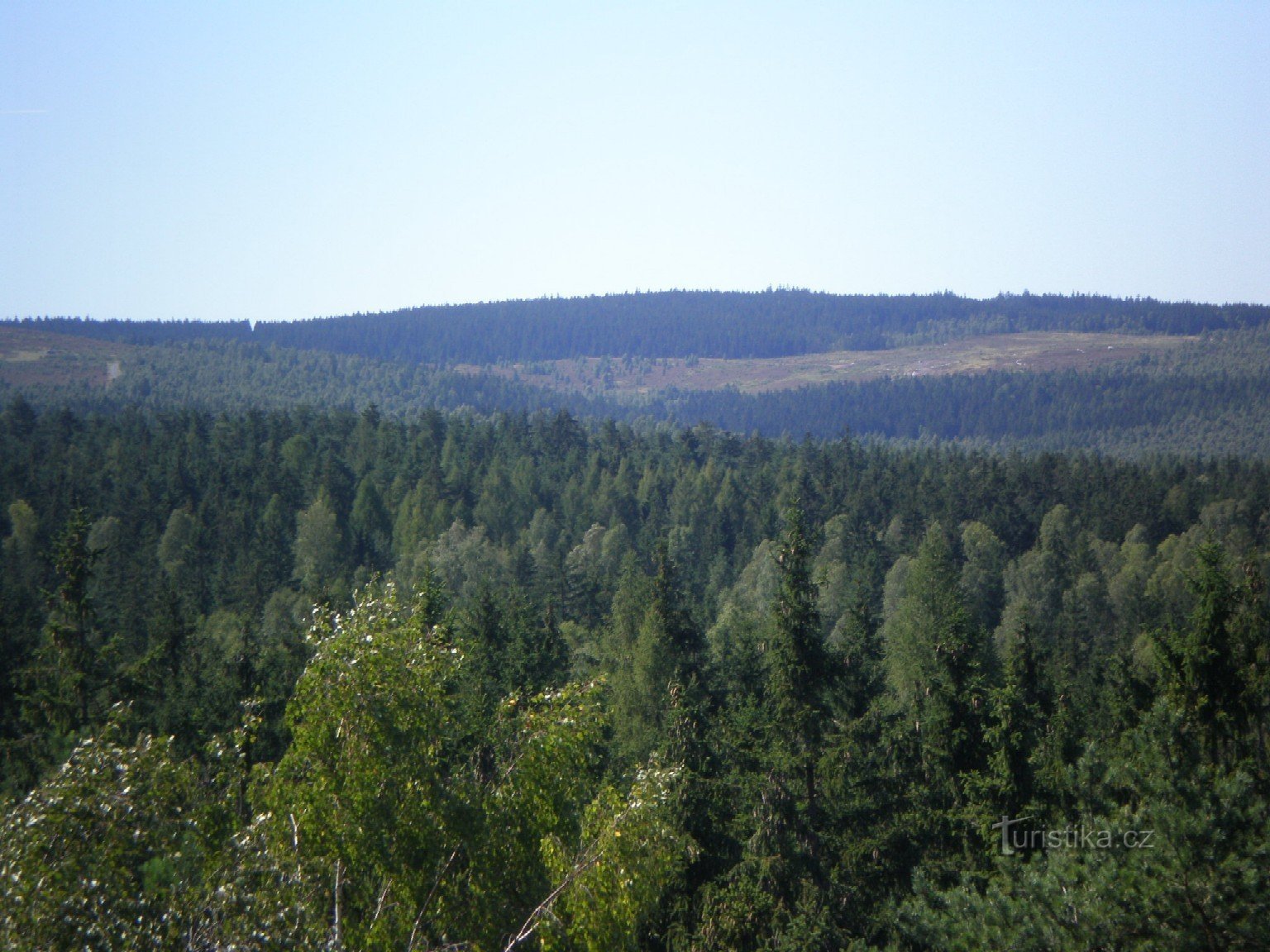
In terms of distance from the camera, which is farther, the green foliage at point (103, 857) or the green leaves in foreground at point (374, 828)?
the green leaves in foreground at point (374, 828)

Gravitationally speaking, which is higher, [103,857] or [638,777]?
[103,857]

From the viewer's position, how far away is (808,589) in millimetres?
25812

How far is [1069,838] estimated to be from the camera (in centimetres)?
1753

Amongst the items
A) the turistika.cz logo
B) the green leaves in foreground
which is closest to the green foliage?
the green leaves in foreground

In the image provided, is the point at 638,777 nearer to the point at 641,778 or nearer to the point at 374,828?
the point at 641,778

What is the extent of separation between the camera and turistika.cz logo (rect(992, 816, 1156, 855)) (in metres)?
14.9

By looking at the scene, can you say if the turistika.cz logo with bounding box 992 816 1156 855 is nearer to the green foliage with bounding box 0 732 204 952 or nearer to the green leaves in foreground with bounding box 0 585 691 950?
the green leaves in foreground with bounding box 0 585 691 950

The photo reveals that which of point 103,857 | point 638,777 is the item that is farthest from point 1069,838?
point 103,857

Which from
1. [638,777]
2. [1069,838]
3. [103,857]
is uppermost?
[103,857]

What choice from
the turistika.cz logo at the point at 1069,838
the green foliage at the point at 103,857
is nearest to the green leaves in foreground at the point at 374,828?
the green foliage at the point at 103,857

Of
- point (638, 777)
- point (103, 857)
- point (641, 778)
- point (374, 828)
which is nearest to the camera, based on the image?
point (103, 857)

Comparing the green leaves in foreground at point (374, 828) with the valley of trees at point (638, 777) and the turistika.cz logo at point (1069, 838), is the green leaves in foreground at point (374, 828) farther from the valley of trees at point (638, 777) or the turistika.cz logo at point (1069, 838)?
the turistika.cz logo at point (1069, 838)

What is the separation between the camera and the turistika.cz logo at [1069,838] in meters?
14.9

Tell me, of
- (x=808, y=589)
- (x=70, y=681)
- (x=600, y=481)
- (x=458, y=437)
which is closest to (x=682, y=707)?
(x=808, y=589)
